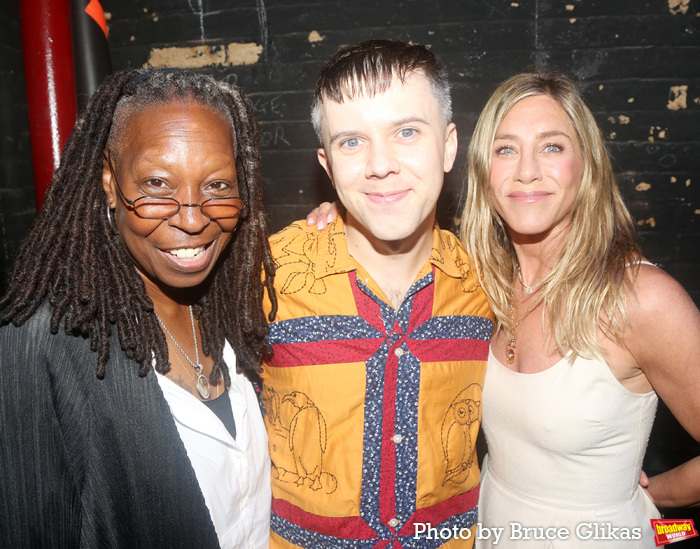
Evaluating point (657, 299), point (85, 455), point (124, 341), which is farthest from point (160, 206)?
point (657, 299)

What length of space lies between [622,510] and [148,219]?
207 cm

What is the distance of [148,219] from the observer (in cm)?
145

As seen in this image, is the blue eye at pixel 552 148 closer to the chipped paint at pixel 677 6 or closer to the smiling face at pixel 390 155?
the smiling face at pixel 390 155

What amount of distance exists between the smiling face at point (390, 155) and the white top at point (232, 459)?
774mm

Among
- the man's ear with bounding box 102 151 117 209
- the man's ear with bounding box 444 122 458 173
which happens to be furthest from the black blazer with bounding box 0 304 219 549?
the man's ear with bounding box 444 122 458 173

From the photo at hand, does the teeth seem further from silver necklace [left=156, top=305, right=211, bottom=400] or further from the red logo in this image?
the red logo

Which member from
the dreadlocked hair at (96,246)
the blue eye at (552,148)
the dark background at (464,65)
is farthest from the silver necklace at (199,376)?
the dark background at (464,65)

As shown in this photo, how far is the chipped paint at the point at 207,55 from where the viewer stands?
3.37 metres

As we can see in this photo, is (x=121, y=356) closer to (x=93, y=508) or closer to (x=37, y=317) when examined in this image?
(x=37, y=317)

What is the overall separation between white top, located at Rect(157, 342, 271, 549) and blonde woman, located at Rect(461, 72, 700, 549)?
3.19 ft

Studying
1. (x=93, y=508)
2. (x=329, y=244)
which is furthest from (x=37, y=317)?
(x=329, y=244)

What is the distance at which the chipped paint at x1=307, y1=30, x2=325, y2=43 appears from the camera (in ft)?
10.8

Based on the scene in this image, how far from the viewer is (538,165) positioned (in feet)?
6.53

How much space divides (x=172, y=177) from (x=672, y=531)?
7.47 ft
